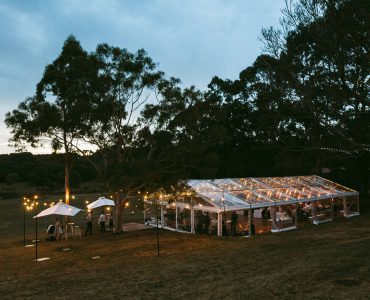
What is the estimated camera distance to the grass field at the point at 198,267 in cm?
874

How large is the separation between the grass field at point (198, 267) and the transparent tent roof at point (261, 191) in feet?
5.82

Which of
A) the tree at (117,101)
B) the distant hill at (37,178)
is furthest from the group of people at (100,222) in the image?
the distant hill at (37,178)

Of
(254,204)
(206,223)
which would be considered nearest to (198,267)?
(254,204)

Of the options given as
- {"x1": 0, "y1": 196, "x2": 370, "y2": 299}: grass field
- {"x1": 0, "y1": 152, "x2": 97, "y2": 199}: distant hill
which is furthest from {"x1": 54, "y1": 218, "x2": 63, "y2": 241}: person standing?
{"x1": 0, "y1": 152, "x2": 97, "y2": 199}: distant hill

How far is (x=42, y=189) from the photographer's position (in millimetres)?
50781

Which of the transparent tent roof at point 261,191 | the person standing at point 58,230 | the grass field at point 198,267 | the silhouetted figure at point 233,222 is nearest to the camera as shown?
the grass field at point 198,267

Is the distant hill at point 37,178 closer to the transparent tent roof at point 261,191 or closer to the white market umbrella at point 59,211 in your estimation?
the transparent tent roof at point 261,191

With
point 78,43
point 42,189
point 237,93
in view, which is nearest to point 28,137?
point 78,43

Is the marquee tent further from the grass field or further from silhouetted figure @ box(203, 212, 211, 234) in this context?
the grass field

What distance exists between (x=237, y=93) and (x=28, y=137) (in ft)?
63.5

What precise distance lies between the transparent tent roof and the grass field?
1.78 m

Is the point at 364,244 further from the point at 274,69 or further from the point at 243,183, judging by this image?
the point at 243,183

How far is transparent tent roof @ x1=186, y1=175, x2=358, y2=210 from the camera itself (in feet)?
59.0

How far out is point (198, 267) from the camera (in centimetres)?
1145
